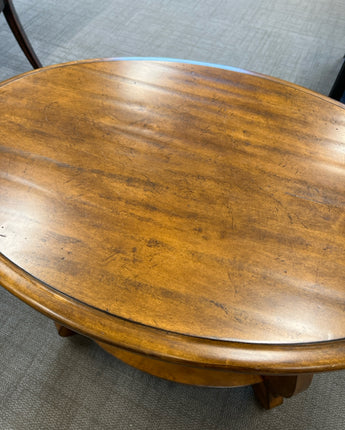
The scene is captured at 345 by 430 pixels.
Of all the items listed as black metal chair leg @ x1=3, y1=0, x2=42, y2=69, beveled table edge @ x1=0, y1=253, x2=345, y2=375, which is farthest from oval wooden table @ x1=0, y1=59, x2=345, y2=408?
black metal chair leg @ x1=3, y1=0, x2=42, y2=69

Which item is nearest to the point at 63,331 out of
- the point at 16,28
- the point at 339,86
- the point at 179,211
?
the point at 179,211

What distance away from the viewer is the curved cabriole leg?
2.03ft

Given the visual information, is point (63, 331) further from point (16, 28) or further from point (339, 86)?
point (339, 86)

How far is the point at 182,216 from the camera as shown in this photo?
608mm

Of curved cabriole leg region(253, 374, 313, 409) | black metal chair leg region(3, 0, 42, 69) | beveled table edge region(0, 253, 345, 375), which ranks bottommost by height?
curved cabriole leg region(253, 374, 313, 409)

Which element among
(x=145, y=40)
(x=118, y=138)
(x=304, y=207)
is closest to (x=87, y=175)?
(x=118, y=138)

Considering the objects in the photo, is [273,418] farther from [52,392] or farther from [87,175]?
[87,175]

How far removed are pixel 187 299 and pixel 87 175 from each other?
27 centimetres

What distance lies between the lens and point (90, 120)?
29.4 inches

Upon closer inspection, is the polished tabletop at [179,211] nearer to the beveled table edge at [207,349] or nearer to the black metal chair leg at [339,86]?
the beveled table edge at [207,349]

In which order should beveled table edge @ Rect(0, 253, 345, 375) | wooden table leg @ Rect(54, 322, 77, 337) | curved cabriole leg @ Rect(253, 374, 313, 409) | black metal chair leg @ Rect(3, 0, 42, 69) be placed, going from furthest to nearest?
1. black metal chair leg @ Rect(3, 0, 42, 69)
2. wooden table leg @ Rect(54, 322, 77, 337)
3. curved cabriole leg @ Rect(253, 374, 313, 409)
4. beveled table edge @ Rect(0, 253, 345, 375)

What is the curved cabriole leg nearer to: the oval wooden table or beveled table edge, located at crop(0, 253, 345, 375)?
the oval wooden table

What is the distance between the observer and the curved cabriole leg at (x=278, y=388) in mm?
618

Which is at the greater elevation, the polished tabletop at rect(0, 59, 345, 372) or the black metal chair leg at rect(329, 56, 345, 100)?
the polished tabletop at rect(0, 59, 345, 372)
